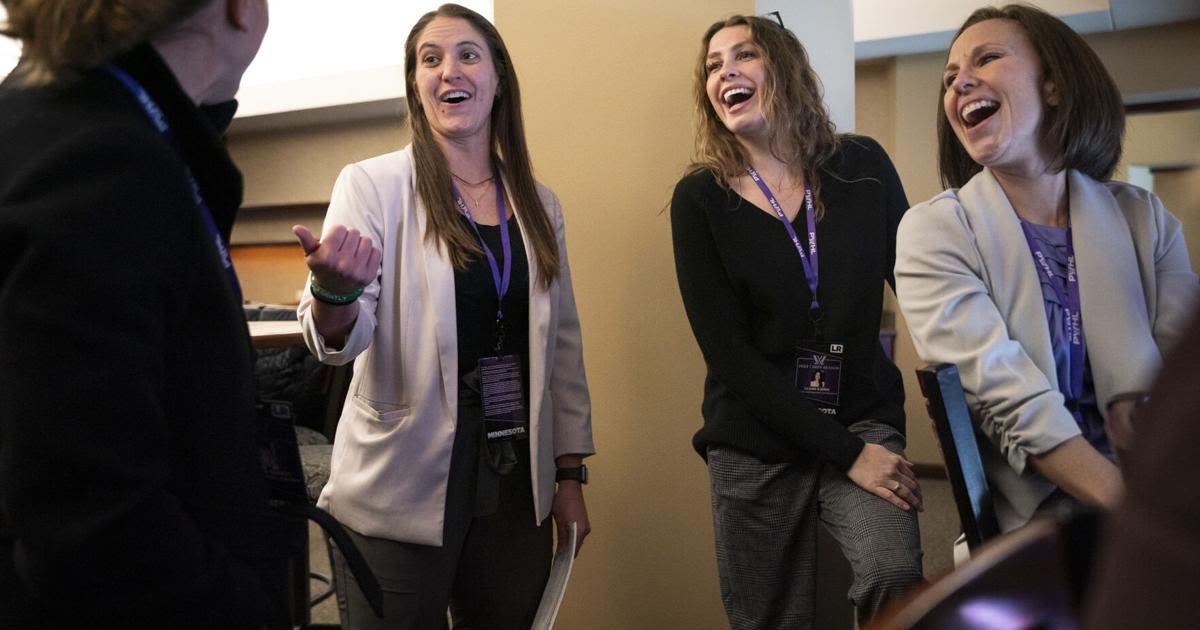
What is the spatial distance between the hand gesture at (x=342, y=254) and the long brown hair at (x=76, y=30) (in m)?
0.51

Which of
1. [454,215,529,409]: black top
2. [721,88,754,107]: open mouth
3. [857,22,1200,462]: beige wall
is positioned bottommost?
[454,215,529,409]: black top

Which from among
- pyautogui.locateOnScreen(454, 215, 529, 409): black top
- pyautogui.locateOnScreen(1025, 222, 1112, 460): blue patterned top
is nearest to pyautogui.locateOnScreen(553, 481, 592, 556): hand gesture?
pyautogui.locateOnScreen(454, 215, 529, 409): black top

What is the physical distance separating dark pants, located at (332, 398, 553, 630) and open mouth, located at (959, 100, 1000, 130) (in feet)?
3.90

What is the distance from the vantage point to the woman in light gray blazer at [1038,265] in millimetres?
1561

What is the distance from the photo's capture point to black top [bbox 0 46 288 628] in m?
0.78

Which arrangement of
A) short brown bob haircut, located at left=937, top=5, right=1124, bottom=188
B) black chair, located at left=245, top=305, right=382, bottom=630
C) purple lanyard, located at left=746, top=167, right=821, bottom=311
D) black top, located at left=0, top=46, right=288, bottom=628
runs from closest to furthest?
black top, located at left=0, top=46, right=288, bottom=628, black chair, located at left=245, top=305, right=382, bottom=630, short brown bob haircut, located at left=937, top=5, right=1124, bottom=188, purple lanyard, located at left=746, top=167, right=821, bottom=311

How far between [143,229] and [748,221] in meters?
1.47

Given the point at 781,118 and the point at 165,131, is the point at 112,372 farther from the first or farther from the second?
the point at 781,118

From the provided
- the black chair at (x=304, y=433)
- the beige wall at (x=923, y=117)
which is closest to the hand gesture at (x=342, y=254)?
the black chair at (x=304, y=433)

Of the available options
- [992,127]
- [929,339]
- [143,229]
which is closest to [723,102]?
[992,127]

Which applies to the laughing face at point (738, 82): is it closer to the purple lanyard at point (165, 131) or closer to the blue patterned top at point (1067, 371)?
the blue patterned top at point (1067, 371)

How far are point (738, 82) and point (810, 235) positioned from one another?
0.41 m

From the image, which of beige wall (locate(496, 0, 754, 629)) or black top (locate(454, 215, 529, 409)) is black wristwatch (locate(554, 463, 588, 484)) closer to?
black top (locate(454, 215, 529, 409))

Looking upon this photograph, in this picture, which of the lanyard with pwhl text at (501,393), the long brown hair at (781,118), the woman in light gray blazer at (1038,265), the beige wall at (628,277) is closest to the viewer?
the woman in light gray blazer at (1038,265)
